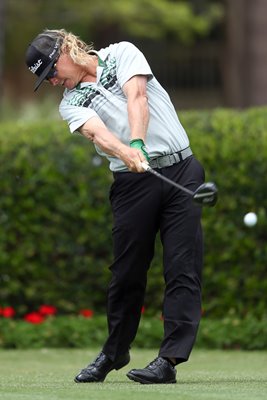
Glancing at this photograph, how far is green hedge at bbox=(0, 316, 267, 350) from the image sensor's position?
11.1 metres

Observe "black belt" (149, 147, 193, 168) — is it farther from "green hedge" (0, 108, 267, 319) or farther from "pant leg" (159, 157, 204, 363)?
"green hedge" (0, 108, 267, 319)

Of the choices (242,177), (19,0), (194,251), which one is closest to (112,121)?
(194,251)

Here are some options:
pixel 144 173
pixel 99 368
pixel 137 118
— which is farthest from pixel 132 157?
pixel 99 368

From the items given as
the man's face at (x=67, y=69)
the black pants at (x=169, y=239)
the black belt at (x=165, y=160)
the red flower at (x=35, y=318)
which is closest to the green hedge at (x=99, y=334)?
the red flower at (x=35, y=318)

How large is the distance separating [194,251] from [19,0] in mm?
17407

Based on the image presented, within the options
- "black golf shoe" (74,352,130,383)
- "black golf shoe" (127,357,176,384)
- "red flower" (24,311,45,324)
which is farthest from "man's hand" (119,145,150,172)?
"red flower" (24,311,45,324)

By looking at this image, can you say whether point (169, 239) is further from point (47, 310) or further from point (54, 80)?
point (47, 310)

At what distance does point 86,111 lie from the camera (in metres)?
7.39

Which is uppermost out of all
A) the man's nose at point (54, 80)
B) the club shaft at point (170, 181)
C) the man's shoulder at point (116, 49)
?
the man's shoulder at point (116, 49)

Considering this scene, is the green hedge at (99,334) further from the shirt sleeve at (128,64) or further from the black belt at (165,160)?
the shirt sleeve at (128,64)

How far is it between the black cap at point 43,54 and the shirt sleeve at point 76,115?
0.71ft

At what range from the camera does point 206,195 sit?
7.10 metres

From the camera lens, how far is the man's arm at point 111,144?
7160mm

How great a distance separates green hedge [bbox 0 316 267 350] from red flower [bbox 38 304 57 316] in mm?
→ 56
